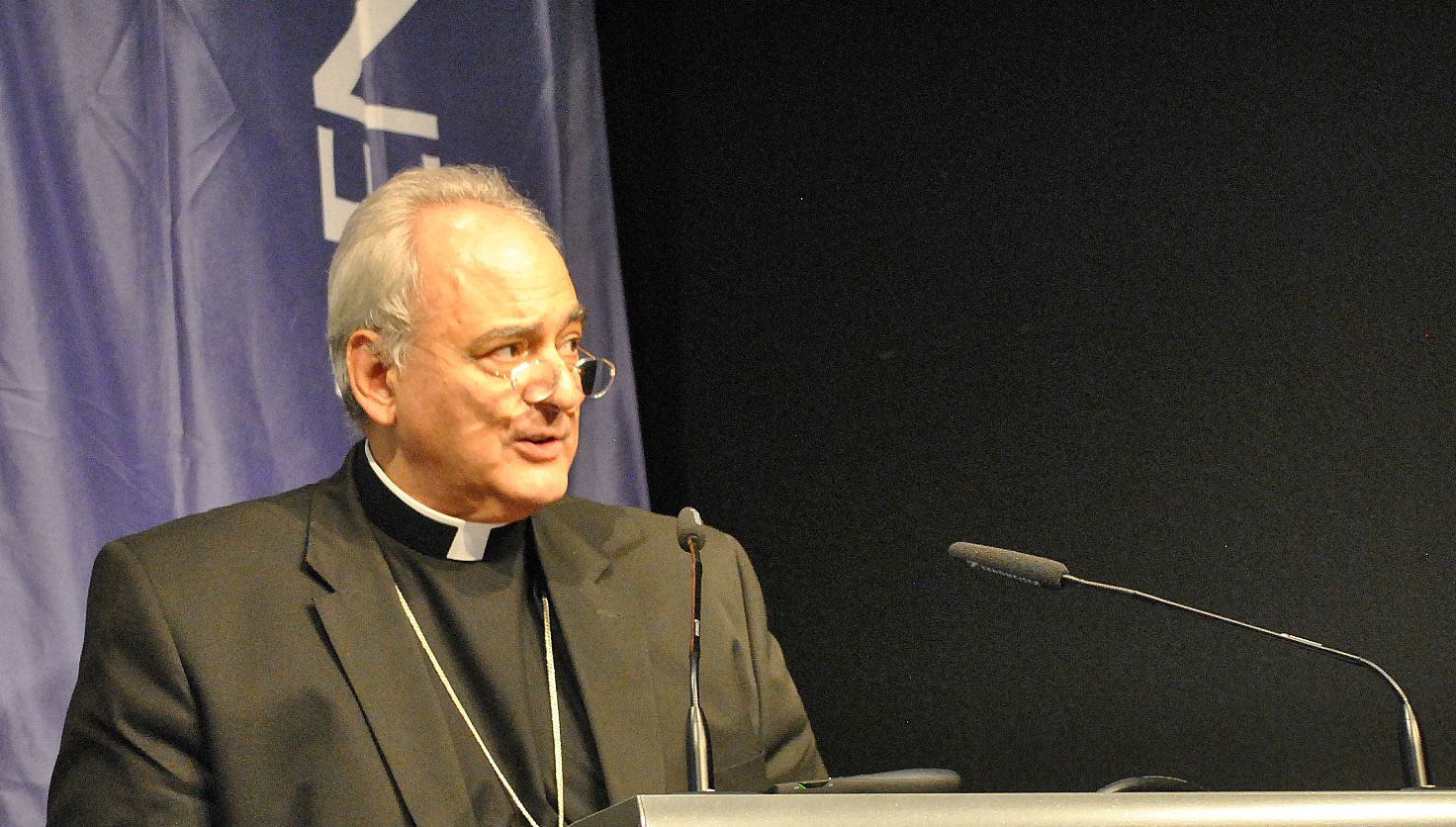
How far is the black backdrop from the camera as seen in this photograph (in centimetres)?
297

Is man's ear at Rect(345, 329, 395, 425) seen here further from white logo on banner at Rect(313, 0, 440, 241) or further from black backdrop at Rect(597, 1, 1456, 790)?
black backdrop at Rect(597, 1, 1456, 790)

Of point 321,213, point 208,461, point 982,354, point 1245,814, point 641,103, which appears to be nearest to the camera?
point 1245,814

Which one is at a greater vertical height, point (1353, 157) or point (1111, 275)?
point (1353, 157)

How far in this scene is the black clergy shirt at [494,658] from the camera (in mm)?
2320

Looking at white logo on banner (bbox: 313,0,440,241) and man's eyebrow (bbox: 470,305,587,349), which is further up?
white logo on banner (bbox: 313,0,440,241)

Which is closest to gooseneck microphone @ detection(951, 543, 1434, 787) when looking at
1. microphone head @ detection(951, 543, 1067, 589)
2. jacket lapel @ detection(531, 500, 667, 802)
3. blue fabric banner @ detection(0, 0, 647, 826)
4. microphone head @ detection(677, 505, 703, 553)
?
microphone head @ detection(951, 543, 1067, 589)

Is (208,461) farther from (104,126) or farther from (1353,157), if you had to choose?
(1353,157)

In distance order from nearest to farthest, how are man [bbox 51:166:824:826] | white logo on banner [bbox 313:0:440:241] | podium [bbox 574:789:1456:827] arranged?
1. podium [bbox 574:789:1456:827]
2. man [bbox 51:166:824:826]
3. white logo on banner [bbox 313:0:440:241]

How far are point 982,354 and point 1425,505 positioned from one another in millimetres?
1004

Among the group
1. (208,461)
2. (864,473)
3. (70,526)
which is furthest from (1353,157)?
(70,526)

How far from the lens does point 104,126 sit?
8.65ft

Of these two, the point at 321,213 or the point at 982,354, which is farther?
the point at 982,354

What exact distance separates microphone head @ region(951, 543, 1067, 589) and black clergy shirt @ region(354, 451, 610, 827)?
75 cm

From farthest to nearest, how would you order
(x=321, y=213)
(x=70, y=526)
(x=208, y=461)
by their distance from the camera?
(x=321, y=213) → (x=208, y=461) → (x=70, y=526)
